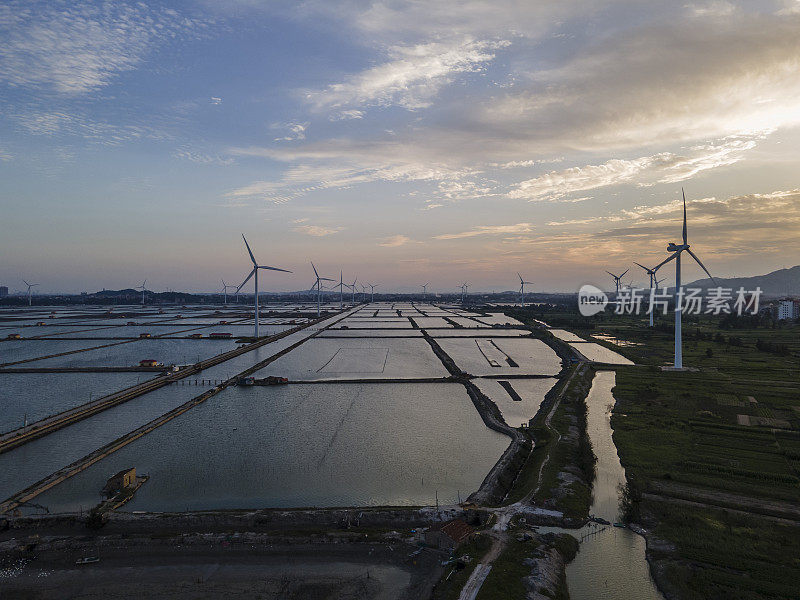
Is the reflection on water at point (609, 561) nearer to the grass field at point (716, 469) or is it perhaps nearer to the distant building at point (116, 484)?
the grass field at point (716, 469)

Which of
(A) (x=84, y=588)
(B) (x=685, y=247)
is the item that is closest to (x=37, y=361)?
(A) (x=84, y=588)

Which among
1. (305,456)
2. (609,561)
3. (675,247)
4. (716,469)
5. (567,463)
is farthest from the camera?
(675,247)

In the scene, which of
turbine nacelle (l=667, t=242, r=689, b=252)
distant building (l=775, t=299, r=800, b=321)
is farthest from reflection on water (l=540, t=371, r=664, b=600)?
distant building (l=775, t=299, r=800, b=321)

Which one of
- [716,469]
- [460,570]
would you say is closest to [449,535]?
[460,570]

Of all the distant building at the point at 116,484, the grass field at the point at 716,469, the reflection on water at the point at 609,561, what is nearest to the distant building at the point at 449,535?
the reflection on water at the point at 609,561

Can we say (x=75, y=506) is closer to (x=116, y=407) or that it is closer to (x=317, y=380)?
(x=116, y=407)

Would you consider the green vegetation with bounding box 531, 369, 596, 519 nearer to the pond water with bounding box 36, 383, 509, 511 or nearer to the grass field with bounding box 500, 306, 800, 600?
the grass field with bounding box 500, 306, 800, 600

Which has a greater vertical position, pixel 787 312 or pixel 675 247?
pixel 675 247

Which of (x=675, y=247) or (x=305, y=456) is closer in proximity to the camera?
(x=305, y=456)

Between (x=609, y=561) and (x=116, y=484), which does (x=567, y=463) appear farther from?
(x=116, y=484)
